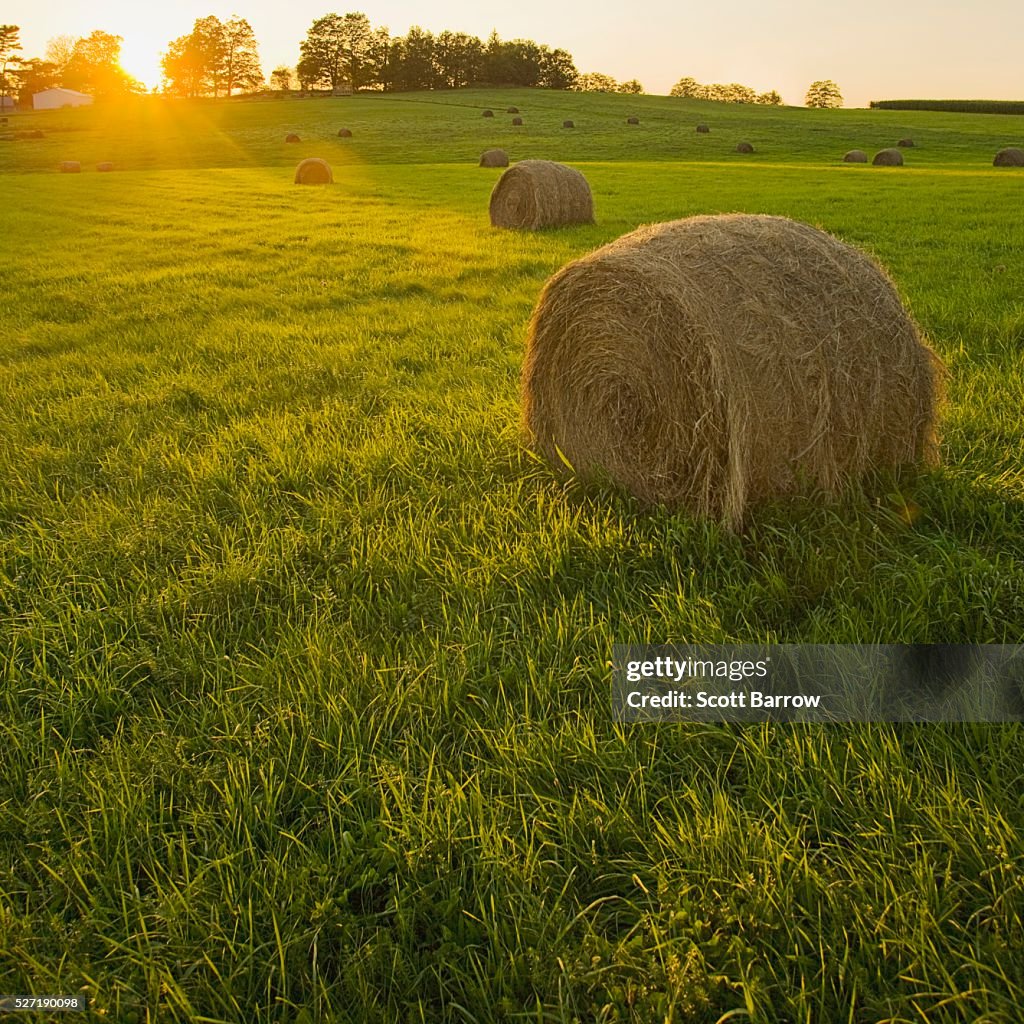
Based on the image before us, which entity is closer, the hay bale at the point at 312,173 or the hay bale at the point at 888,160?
the hay bale at the point at 312,173

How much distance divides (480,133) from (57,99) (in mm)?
100099

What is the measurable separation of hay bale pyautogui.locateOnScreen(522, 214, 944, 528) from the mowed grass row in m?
33.2

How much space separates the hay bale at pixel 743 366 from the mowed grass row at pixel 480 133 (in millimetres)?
33201

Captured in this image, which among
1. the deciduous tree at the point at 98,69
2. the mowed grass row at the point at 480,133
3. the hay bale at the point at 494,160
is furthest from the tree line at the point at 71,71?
the hay bale at the point at 494,160

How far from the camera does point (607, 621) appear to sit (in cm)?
333

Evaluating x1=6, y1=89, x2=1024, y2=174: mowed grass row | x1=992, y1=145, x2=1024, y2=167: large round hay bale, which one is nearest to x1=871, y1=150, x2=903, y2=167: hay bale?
x1=6, y1=89, x2=1024, y2=174: mowed grass row

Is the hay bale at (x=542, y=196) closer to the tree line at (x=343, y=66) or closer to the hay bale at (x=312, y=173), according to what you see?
the hay bale at (x=312, y=173)

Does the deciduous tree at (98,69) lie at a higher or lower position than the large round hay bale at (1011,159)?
higher

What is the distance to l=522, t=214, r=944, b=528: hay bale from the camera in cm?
417

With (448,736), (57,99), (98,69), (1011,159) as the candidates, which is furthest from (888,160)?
(98,69)

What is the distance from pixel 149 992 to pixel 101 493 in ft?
11.8

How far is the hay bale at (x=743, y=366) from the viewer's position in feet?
13.7

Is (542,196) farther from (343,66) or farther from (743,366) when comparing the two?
(343,66)

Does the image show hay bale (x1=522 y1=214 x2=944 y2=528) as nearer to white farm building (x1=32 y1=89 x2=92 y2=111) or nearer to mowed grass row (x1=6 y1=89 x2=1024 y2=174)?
mowed grass row (x1=6 y1=89 x2=1024 y2=174)
